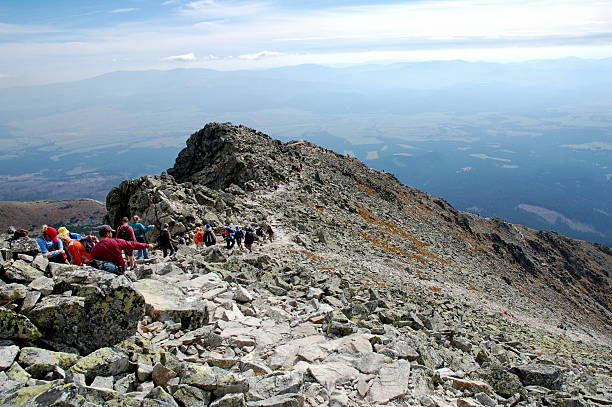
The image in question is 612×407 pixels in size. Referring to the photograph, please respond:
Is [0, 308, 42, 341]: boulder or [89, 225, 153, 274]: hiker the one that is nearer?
[0, 308, 42, 341]: boulder

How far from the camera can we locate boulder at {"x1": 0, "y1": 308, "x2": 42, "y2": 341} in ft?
29.6

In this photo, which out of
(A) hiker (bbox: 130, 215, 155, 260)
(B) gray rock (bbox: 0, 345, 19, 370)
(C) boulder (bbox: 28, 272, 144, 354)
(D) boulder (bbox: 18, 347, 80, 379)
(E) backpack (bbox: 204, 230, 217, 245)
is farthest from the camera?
(E) backpack (bbox: 204, 230, 217, 245)

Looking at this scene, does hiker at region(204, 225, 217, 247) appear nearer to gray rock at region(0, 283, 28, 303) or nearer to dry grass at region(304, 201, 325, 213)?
gray rock at region(0, 283, 28, 303)

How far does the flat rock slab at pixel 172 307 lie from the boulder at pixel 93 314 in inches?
39.3

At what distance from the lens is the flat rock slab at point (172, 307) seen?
12266 mm

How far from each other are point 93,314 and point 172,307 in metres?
2.80

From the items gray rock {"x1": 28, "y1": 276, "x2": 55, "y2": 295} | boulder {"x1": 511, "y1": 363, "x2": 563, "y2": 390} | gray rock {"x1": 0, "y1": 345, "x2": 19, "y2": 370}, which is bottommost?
boulder {"x1": 511, "y1": 363, "x2": 563, "y2": 390}

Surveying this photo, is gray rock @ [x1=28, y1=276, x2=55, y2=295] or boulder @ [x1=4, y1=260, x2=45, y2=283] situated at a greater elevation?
boulder @ [x1=4, y1=260, x2=45, y2=283]

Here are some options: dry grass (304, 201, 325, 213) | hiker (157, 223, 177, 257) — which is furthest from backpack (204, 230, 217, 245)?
dry grass (304, 201, 325, 213)

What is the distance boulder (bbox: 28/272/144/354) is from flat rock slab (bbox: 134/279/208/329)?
100cm

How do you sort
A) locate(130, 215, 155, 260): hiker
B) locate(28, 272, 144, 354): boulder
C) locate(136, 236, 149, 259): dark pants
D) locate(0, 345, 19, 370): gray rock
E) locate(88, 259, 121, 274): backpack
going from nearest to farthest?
locate(0, 345, 19, 370): gray rock < locate(28, 272, 144, 354): boulder < locate(88, 259, 121, 274): backpack < locate(136, 236, 149, 259): dark pants < locate(130, 215, 155, 260): hiker

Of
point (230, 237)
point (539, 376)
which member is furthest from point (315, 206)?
point (539, 376)

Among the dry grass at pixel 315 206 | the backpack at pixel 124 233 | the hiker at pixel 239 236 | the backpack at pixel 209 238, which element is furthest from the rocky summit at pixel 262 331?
the dry grass at pixel 315 206

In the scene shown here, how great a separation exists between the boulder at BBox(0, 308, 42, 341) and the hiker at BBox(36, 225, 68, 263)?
5.09 metres
